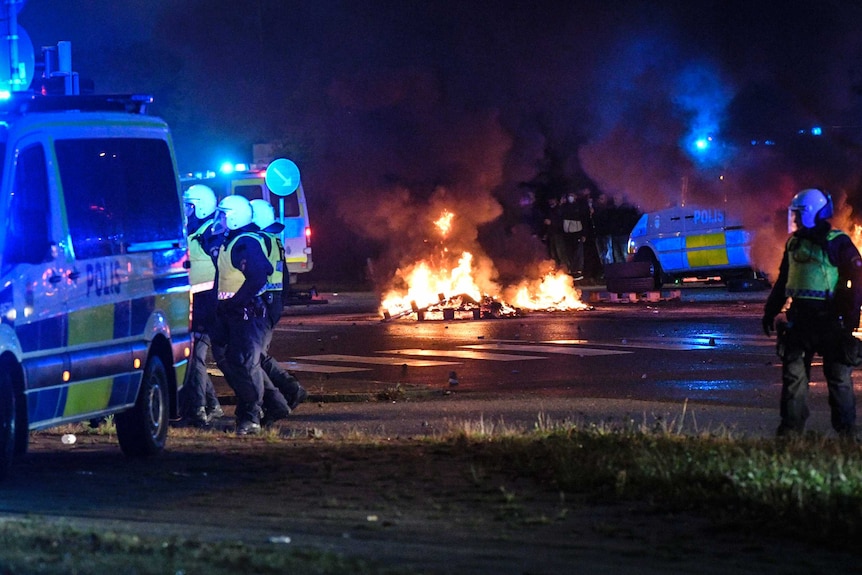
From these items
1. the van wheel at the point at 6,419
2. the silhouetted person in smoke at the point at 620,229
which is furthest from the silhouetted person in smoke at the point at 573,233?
the van wheel at the point at 6,419

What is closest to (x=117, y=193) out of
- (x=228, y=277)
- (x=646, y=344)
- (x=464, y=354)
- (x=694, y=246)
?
(x=228, y=277)

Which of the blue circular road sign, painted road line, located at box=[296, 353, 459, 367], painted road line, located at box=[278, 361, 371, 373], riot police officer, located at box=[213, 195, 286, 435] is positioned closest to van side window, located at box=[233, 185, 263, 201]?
the blue circular road sign

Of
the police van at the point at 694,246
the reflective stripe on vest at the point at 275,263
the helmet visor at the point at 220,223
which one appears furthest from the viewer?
the police van at the point at 694,246

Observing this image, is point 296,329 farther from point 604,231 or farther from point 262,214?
point 604,231

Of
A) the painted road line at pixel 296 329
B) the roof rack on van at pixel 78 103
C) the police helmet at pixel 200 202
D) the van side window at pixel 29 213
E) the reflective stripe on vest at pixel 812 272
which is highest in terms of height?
the roof rack on van at pixel 78 103

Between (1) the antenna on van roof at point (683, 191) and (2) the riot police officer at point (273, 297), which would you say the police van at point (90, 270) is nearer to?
(2) the riot police officer at point (273, 297)

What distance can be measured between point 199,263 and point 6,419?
5.43m

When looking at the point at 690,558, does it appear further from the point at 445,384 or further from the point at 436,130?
the point at 436,130

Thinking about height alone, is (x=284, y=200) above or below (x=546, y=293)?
above

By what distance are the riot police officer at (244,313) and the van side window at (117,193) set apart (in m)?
1.38

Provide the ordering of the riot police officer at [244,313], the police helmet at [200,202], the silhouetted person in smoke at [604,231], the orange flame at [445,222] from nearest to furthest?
the riot police officer at [244,313], the police helmet at [200,202], the orange flame at [445,222], the silhouetted person in smoke at [604,231]

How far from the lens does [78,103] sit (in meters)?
9.20

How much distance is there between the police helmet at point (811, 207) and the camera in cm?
961

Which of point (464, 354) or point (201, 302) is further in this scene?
point (464, 354)
